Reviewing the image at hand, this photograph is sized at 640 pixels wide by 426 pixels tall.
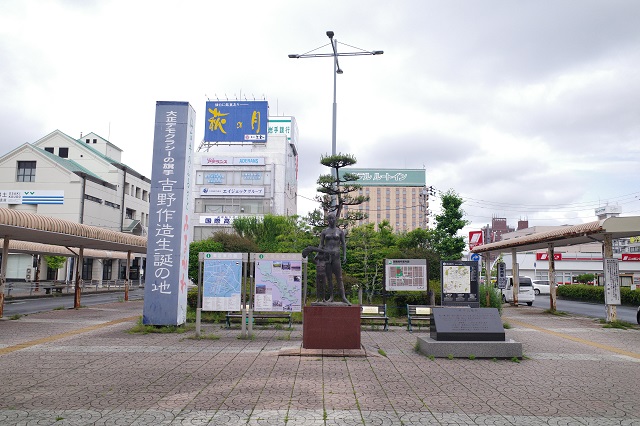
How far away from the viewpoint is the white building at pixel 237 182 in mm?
61031

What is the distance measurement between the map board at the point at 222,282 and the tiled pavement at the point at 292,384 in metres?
1.89

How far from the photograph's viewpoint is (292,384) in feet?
23.5

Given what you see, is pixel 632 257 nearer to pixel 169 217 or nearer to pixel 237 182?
pixel 237 182

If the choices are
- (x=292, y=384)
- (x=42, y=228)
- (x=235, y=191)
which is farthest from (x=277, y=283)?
(x=235, y=191)

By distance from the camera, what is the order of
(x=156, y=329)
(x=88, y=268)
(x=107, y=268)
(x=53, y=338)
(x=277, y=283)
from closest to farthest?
1. (x=53, y=338)
2. (x=156, y=329)
3. (x=277, y=283)
4. (x=88, y=268)
5. (x=107, y=268)

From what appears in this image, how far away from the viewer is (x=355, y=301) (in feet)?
60.8

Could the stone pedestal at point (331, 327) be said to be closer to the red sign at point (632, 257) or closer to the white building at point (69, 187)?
the white building at point (69, 187)

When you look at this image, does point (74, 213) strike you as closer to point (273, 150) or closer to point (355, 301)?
point (273, 150)

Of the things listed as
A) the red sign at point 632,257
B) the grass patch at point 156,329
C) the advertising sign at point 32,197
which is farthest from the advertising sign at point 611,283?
the advertising sign at point 32,197

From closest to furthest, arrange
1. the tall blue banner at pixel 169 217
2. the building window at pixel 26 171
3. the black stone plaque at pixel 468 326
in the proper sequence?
the black stone plaque at pixel 468 326
the tall blue banner at pixel 169 217
the building window at pixel 26 171

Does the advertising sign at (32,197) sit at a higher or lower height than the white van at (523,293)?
higher

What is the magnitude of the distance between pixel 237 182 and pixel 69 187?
67.2 feet

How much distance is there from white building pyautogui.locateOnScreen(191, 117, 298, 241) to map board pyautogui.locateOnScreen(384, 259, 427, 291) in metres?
44.7

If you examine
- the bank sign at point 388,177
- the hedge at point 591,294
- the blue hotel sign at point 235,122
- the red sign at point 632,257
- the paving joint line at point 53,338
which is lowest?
the paving joint line at point 53,338
